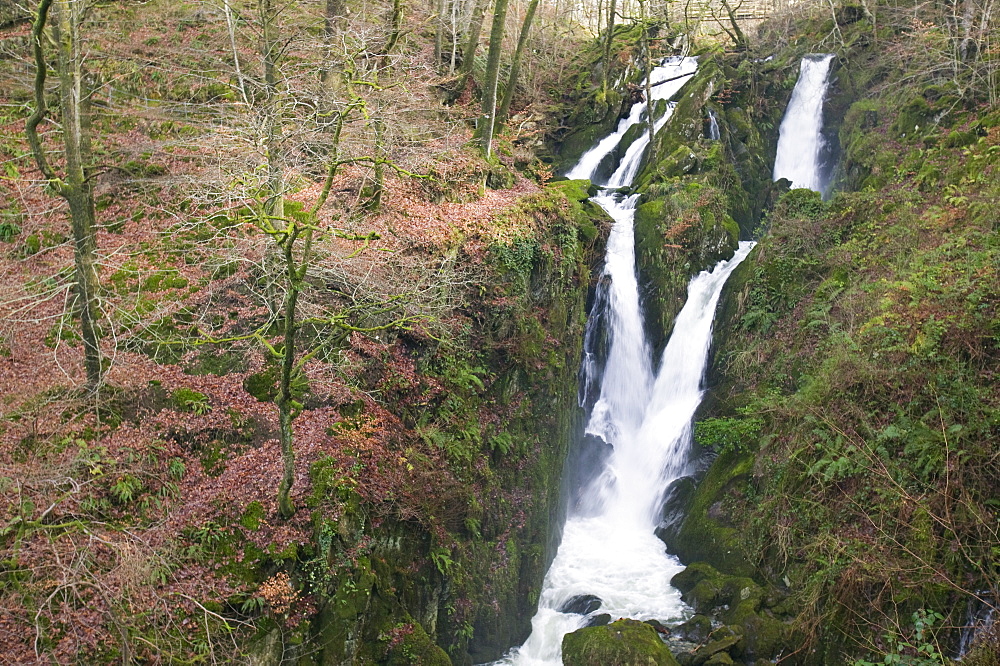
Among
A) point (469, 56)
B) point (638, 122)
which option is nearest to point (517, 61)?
point (469, 56)

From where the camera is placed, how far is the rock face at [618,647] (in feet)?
27.7

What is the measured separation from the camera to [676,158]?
19594mm

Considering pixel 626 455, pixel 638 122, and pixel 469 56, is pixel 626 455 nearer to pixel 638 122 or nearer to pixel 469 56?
pixel 469 56

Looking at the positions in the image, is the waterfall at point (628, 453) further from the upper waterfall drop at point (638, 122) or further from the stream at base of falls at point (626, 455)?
the upper waterfall drop at point (638, 122)

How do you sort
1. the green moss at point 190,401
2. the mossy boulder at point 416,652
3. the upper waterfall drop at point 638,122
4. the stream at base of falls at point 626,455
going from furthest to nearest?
the upper waterfall drop at point 638,122 → the stream at base of falls at point 626,455 → the green moss at point 190,401 → the mossy boulder at point 416,652

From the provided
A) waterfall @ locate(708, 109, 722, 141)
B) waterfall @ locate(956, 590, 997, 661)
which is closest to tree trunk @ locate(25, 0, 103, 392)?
waterfall @ locate(956, 590, 997, 661)

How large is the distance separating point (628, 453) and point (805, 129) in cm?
1365

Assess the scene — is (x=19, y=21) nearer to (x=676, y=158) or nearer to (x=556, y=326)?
(x=556, y=326)

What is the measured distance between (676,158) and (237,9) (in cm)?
1265

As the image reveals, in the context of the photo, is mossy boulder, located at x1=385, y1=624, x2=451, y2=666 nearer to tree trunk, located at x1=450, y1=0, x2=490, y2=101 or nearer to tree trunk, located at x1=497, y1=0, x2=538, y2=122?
tree trunk, located at x1=497, y1=0, x2=538, y2=122

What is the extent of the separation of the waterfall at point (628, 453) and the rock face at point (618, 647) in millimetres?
1575

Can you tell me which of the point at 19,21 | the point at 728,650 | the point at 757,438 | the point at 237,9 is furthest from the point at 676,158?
the point at 19,21

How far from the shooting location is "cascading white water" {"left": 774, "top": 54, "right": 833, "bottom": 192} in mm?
20844

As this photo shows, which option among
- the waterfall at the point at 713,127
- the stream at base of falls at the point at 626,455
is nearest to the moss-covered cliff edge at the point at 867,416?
the stream at base of falls at the point at 626,455
